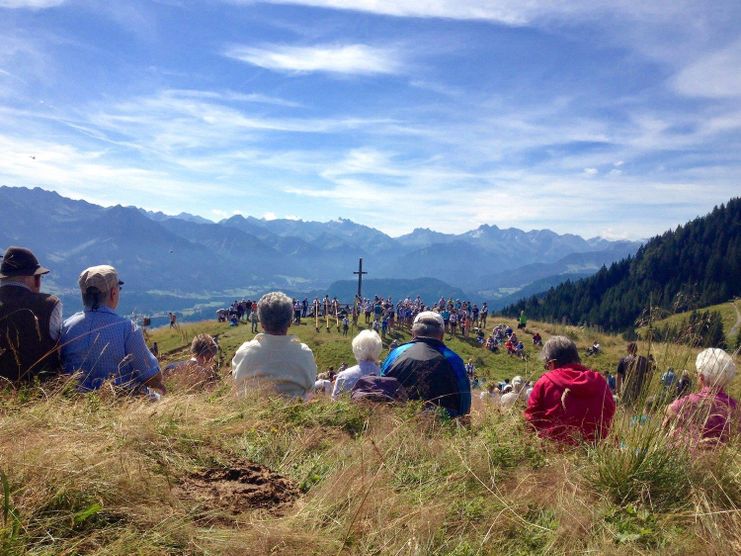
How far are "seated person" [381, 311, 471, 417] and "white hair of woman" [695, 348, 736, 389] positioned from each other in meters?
1.74

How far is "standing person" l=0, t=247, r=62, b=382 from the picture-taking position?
146 inches

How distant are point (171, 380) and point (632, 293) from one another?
92.1 m

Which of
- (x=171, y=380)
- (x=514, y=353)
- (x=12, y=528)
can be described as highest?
(x=12, y=528)

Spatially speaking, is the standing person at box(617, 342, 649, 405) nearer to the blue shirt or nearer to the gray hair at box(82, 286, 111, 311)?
the blue shirt

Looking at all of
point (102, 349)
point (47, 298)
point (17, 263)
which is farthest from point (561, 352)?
point (17, 263)

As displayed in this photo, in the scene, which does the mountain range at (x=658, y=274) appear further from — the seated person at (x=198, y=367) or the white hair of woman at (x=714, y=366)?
the white hair of woman at (x=714, y=366)

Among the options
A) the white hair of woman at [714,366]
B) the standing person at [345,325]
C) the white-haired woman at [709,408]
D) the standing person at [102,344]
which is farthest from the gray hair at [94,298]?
the standing person at [345,325]

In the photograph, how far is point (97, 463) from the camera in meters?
2.28

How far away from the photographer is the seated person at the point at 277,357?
4.54 meters

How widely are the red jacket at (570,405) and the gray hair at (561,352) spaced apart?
210 millimetres

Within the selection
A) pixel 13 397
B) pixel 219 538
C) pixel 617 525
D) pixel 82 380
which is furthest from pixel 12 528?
pixel 617 525

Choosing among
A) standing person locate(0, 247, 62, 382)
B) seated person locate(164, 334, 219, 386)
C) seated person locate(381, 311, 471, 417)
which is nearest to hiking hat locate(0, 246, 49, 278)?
standing person locate(0, 247, 62, 382)

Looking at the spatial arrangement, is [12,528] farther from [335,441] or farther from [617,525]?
[617,525]

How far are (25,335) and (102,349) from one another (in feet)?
1.80
